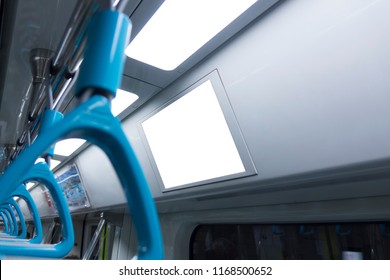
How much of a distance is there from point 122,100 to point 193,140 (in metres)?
0.53

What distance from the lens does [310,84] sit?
3.49ft

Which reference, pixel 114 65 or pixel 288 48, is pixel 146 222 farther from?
pixel 288 48

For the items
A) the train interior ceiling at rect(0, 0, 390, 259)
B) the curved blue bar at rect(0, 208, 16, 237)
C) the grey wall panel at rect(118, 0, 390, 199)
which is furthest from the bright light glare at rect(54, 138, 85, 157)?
the grey wall panel at rect(118, 0, 390, 199)

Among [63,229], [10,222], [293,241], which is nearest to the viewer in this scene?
[63,229]

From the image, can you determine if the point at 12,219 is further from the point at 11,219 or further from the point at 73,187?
the point at 73,187

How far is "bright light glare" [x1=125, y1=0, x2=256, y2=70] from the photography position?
108cm

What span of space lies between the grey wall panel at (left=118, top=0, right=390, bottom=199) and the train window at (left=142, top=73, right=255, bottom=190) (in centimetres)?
8

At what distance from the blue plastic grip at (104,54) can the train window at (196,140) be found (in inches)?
41.6

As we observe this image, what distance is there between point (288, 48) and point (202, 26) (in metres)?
0.34

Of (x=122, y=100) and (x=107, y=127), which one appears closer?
(x=107, y=127)

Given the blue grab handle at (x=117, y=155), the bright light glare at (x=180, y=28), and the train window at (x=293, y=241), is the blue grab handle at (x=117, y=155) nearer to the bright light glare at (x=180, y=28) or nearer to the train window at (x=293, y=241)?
the bright light glare at (x=180, y=28)

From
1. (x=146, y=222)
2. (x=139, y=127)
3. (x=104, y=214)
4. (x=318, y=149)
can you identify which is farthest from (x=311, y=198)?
(x=104, y=214)

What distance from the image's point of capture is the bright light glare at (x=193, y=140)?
147cm

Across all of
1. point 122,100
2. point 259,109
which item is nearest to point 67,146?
point 122,100
